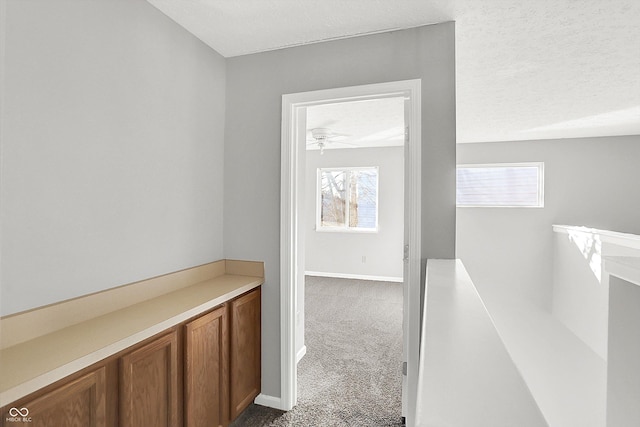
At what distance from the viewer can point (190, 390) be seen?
1.66m

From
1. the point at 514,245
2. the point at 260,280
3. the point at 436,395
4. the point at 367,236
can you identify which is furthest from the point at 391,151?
the point at 436,395

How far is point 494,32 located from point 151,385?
2.72 metres

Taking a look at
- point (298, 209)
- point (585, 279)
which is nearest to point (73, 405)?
point (298, 209)

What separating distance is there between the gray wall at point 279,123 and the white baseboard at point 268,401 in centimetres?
4

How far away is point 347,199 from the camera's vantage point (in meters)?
6.45

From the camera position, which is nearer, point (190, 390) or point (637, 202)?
point (190, 390)

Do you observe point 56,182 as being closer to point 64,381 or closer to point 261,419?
point 64,381

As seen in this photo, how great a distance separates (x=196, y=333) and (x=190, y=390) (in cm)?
28

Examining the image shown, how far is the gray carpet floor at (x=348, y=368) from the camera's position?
2.18m

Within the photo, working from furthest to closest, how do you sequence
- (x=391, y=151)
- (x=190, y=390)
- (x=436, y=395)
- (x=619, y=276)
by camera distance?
(x=391, y=151) < (x=190, y=390) < (x=619, y=276) < (x=436, y=395)

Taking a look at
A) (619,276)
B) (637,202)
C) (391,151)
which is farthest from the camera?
(391,151)

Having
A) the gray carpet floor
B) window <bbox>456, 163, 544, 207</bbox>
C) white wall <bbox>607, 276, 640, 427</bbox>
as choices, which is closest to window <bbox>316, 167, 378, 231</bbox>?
window <bbox>456, 163, 544, 207</bbox>

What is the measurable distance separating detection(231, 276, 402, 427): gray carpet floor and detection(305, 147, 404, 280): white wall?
1227 mm

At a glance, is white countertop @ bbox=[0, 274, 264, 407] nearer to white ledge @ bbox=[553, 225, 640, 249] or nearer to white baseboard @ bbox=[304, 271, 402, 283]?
white ledge @ bbox=[553, 225, 640, 249]
